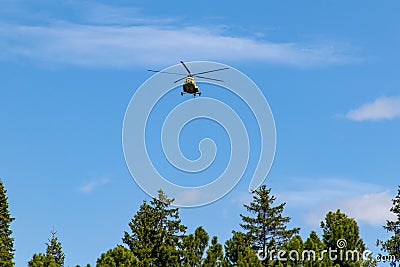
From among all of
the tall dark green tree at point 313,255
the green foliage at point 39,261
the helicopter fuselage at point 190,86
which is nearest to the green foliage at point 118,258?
the green foliage at point 39,261

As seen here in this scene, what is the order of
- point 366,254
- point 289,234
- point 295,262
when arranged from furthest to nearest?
point 289,234, point 366,254, point 295,262

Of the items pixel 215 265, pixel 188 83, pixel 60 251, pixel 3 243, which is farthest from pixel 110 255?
pixel 60 251

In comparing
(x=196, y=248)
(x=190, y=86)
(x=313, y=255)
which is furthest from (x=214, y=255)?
(x=190, y=86)

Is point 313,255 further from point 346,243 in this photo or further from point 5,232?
point 5,232

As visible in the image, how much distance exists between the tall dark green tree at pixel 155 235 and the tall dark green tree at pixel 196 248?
5821 mm

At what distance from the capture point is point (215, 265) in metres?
61.1

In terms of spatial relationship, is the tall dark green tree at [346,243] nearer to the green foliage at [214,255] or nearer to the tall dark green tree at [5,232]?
the green foliage at [214,255]

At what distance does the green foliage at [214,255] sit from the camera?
61.0 meters

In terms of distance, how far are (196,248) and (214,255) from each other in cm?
190

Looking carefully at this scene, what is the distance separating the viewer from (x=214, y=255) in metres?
61.1

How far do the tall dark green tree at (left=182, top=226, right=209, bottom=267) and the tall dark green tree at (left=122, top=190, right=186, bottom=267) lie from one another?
5.82 meters

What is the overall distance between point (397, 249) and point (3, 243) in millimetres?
33284

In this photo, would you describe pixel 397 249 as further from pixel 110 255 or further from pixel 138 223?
pixel 110 255

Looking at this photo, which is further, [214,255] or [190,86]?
[214,255]
